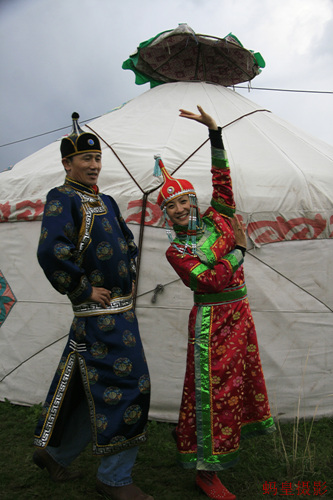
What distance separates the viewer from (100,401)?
191 cm

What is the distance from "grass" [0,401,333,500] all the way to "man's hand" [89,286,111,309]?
921 millimetres

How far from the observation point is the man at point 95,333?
1.88m

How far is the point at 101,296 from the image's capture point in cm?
192

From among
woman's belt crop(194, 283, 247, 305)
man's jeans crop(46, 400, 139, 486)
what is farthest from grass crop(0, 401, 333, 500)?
woman's belt crop(194, 283, 247, 305)

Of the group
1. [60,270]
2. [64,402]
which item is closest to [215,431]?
[64,402]

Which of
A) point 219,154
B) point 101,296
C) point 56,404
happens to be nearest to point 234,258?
point 219,154

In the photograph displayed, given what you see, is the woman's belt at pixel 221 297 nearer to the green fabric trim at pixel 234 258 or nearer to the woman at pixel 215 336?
the woman at pixel 215 336

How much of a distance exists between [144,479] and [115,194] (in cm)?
177

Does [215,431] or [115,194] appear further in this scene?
[115,194]

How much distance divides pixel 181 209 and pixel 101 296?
54cm

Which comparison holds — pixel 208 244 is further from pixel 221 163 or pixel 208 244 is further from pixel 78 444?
pixel 78 444

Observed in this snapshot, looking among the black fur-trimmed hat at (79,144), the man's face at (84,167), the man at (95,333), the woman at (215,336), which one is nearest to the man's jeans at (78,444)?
the man at (95,333)

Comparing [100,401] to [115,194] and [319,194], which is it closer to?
[115,194]

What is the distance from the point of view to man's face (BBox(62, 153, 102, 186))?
2.04 metres
